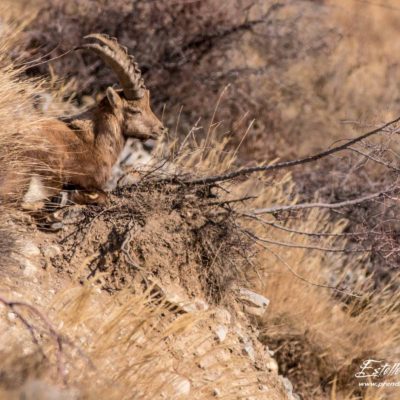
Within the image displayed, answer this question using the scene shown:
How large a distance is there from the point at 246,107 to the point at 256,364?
4891 millimetres

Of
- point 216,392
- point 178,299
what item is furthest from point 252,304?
point 216,392

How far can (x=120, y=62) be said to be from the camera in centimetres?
596

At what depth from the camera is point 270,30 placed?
10.5m

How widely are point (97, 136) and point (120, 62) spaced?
70cm

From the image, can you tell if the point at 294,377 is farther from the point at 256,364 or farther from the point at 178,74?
the point at 178,74

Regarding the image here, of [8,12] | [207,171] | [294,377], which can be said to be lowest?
[294,377]

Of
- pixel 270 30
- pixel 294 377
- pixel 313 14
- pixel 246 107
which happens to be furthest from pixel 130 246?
pixel 313 14

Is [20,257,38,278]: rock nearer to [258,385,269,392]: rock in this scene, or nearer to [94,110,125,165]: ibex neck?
[94,110,125,165]: ibex neck

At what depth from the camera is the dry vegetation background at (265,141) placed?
224 inches

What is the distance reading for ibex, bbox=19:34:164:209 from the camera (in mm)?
5688

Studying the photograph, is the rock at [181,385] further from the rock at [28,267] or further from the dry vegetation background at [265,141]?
the rock at [28,267]

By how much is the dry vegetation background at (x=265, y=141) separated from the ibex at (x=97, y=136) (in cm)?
21

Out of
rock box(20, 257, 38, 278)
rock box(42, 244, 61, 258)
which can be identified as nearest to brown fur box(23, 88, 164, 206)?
rock box(42, 244, 61, 258)

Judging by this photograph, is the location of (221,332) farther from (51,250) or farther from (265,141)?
(265,141)
